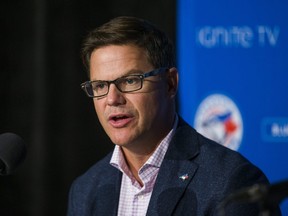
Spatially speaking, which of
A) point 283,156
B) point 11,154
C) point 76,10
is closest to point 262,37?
point 283,156

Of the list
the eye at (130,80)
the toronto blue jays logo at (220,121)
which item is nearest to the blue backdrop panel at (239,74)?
the toronto blue jays logo at (220,121)

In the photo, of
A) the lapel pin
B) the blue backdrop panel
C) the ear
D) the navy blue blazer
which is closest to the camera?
the navy blue blazer

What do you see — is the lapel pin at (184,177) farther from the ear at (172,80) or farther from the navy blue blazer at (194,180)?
the ear at (172,80)

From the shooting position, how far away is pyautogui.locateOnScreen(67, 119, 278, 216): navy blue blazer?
7.13ft

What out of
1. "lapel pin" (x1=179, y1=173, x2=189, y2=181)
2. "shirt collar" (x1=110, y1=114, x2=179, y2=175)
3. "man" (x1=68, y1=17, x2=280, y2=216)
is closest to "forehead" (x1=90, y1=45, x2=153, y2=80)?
"man" (x1=68, y1=17, x2=280, y2=216)

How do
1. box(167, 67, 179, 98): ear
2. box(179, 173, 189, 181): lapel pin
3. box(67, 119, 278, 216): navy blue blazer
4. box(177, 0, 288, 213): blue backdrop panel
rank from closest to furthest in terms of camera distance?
box(67, 119, 278, 216): navy blue blazer → box(179, 173, 189, 181): lapel pin → box(167, 67, 179, 98): ear → box(177, 0, 288, 213): blue backdrop panel

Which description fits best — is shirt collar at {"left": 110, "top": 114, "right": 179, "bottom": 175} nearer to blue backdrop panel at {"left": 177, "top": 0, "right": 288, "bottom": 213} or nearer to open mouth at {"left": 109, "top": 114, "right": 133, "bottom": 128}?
open mouth at {"left": 109, "top": 114, "right": 133, "bottom": 128}

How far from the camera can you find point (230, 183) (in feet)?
7.13

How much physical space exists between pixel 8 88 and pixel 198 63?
45.3 inches

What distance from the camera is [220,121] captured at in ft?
11.2

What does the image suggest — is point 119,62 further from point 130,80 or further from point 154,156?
A: point 154,156

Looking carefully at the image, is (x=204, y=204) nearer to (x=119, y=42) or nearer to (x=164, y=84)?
(x=164, y=84)

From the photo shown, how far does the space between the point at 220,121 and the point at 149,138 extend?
1.15 m

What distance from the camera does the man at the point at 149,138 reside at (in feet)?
7.29
